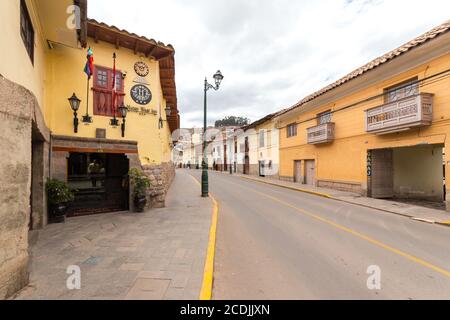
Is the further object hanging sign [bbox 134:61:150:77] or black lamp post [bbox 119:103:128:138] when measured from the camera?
hanging sign [bbox 134:61:150:77]

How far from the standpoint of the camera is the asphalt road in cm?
337

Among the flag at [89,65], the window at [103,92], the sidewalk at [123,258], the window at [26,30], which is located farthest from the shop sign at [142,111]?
the sidewalk at [123,258]

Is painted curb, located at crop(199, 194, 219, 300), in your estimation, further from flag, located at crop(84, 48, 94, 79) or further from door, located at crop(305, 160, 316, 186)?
door, located at crop(305, 160, 316, 186)

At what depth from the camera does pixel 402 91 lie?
11234 mm

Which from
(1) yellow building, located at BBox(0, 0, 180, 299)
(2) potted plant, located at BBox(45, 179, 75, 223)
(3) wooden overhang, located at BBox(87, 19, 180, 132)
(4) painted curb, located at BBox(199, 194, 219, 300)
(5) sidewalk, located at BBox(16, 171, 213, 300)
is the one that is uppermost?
(3) wooden overhang, located at BBox(87, 19, 180, 132)

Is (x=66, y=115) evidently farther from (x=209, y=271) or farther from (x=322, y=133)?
(x=322, y=133)

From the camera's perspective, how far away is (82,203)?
843 centimetres

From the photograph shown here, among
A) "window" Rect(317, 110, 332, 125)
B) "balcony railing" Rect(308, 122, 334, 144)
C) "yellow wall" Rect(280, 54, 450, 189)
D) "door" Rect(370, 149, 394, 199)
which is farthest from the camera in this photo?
"window" Rect(317, 110, 332, 125)

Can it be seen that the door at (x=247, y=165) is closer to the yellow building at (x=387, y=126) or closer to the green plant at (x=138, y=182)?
the yellow building at (x=387, y=126)

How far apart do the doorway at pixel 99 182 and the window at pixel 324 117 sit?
14.2m

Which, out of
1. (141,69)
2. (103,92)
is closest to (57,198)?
(103,92)

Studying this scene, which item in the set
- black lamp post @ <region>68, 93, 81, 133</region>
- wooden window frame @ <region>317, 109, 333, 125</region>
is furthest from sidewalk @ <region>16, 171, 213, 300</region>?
wooden window frame @ <region>317, 109, 333, 125</region>

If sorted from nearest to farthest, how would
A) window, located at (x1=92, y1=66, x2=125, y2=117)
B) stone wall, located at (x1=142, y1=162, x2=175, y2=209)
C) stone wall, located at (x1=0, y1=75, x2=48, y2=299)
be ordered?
1. stone wall, located at (x1=0, y1=75, x2=48, y2=299)
2. window, located at (x1=92, y1=66, x2=125, y2=117)
3. stone wall, located at (x1=142, y1=162, x2=175, y2=209)

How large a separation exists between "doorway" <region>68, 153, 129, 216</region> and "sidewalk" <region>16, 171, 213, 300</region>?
131 cm
